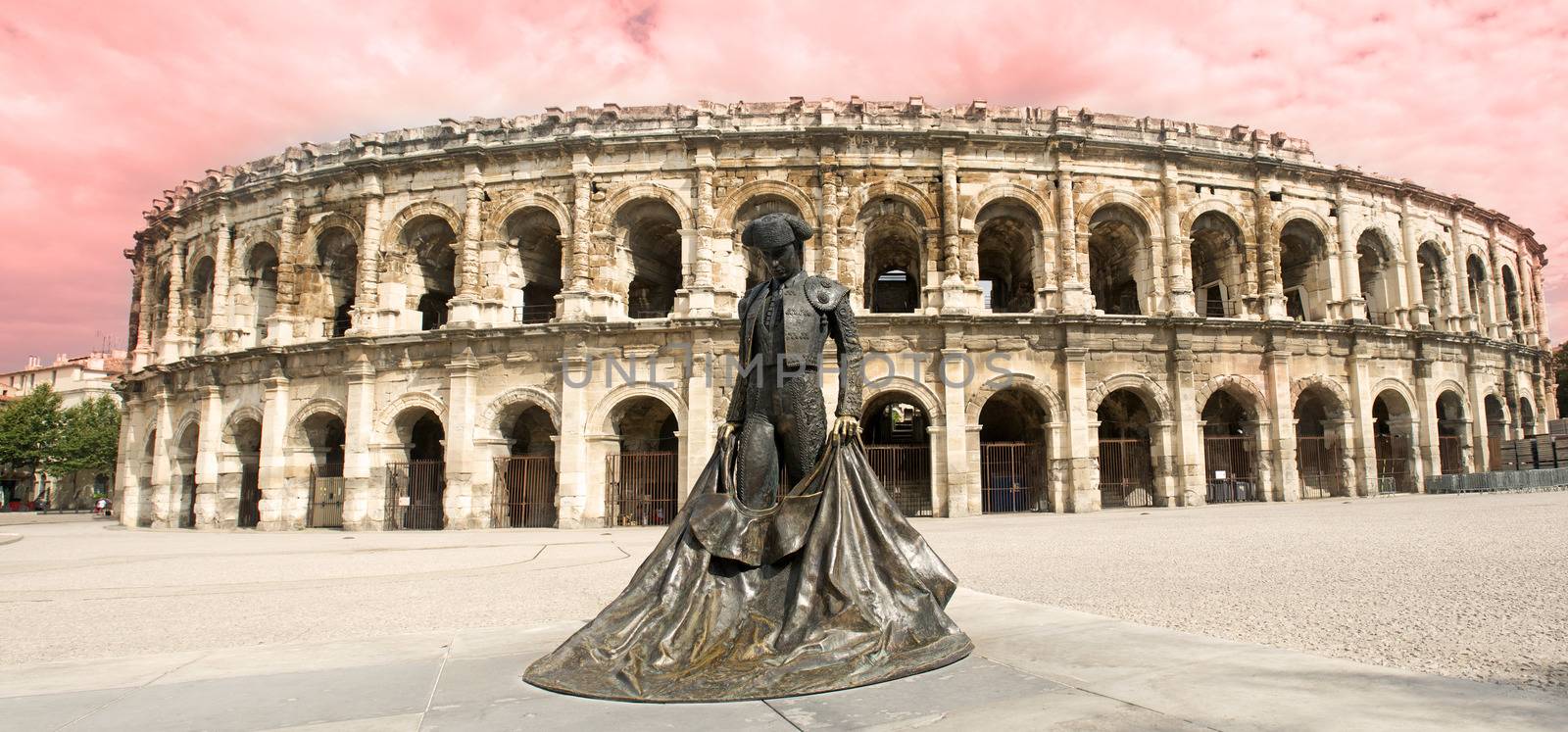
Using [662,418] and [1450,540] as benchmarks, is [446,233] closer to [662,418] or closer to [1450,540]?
[662,418]

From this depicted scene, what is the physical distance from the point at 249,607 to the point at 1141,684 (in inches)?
292

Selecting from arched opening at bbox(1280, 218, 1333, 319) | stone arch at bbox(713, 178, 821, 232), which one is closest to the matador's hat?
stone arch at bbox(713, 178, 821, 232)

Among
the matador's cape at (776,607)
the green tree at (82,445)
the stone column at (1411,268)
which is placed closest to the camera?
the matador's cape at (776,607)

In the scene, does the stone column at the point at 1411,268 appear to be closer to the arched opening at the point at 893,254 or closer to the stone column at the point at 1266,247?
the stone column at the point at 1266,247

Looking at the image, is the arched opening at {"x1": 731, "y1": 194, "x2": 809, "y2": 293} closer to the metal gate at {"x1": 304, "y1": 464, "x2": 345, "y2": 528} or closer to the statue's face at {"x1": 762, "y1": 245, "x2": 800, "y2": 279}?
the metal gate at {"x1": 304, "y1": 464, "x2": 345, "y2": 528}

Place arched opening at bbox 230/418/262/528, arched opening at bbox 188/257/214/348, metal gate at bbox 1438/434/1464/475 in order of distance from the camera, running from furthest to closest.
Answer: arched opening at bbox 188/257/214/348 → metal gate at bbox 1438/434/1464/475 → arched opening at bbox 230/418/262/528

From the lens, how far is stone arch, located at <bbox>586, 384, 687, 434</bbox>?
54.6ft

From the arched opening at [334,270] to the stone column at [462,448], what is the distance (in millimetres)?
4018

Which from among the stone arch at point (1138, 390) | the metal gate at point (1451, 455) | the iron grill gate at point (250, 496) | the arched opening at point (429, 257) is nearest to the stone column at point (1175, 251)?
the stone arch at point (1138, 390)

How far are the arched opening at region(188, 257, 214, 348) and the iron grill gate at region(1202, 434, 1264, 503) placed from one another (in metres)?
25.9

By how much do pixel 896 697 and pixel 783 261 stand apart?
8.07ft

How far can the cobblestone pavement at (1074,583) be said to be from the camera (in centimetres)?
468

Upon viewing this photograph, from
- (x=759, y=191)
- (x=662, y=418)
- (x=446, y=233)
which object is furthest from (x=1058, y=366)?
(x=446, y=233)

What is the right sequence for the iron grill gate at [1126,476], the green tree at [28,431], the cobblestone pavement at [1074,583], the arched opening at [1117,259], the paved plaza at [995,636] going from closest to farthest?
the paved plaza at [995,636] → the cobblestone pavement at [1074,583] → the iron grill gate at [1126,476] → the arched opening at [1117,259] → the green tree at [28,431]
